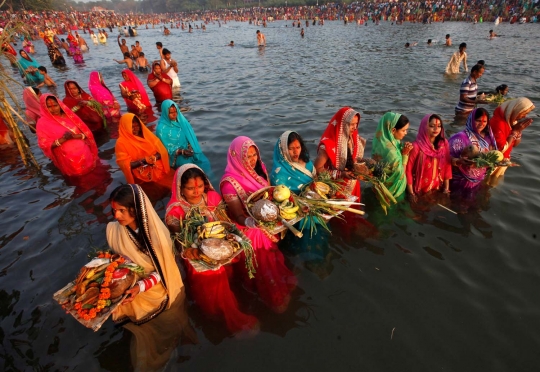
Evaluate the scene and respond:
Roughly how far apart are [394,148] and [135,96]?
8866 mm

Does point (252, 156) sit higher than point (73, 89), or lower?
lower

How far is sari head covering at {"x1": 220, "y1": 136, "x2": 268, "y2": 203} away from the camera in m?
4.03

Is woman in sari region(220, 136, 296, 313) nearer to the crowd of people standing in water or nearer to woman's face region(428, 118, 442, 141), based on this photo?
the crowd of people standing in water

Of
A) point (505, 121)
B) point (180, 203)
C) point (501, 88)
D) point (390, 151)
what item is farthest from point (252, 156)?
point (501, 88)

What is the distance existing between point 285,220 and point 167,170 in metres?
3.82

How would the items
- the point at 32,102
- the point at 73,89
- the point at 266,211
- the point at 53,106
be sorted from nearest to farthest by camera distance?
the point at 266,211 → the point at 53,106 → the point at 32,102 → the point at 73,89

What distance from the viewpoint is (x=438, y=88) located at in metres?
12.8

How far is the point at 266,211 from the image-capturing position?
342cm

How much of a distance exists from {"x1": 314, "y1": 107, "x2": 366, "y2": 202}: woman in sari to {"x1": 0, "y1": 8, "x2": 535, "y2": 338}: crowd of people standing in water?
2 centimetres

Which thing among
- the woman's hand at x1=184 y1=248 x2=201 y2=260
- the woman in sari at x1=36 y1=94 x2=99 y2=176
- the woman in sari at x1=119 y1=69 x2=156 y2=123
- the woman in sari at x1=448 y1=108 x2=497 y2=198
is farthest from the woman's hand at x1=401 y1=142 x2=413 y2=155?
the woman in sari at x1=119 y1=69 x2=156 y2=123

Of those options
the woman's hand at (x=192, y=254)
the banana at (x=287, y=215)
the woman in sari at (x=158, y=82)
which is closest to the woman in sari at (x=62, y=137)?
the woman in sari at (x=158, y=82)

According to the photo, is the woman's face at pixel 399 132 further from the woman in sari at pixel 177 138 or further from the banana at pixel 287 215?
the woman in sari at pixel 177 138

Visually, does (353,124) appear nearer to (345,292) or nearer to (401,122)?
(401,122)

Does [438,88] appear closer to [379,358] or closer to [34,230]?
[379,358]
